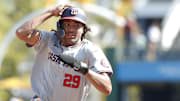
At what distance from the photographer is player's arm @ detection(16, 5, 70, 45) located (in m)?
4.88

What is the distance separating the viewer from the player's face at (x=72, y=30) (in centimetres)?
492

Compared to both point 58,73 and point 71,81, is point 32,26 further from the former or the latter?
point 71,81

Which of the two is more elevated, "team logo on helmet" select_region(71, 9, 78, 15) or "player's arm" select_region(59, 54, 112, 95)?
"team logo on helmet" select_region(71, 9, 78, 15)

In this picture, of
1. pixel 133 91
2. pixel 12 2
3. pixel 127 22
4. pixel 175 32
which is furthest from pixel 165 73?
pixel 12 2

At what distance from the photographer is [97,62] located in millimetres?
4816

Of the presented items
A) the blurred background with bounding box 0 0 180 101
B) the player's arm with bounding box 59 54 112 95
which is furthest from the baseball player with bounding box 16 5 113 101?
the blurred background with bounding box 0 0 180 101

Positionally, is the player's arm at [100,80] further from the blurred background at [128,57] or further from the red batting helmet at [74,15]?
the blurred background at [128,57]

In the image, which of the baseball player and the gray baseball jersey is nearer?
the baseball player

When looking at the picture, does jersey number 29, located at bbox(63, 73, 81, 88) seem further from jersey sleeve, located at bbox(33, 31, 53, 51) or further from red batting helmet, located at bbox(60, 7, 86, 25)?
red batting helmet, located at bbox(60, 7, 86, 25)

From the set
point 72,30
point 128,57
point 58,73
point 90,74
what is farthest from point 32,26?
point 128,57

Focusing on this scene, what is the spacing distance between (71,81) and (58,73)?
0.18m

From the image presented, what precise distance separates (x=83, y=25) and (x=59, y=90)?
797 mm

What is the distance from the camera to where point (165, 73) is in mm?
16938

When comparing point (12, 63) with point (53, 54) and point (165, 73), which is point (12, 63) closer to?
point (165, 73)
